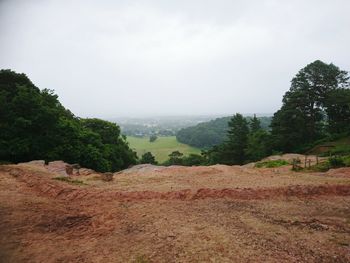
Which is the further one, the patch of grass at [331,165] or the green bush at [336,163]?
the green bush at [336,163]

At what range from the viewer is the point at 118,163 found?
123 feet

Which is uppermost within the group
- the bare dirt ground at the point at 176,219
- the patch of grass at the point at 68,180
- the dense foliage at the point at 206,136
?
the dense foliage at the point at 206,136

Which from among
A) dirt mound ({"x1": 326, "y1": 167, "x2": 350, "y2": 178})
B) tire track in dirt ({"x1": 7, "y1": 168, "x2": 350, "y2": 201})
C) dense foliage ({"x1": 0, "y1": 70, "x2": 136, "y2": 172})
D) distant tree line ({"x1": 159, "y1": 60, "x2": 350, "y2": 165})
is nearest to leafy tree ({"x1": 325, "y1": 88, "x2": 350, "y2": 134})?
distant tree line ({"x1": 159, "y1": 60, "x2": 350, "y2": 165})

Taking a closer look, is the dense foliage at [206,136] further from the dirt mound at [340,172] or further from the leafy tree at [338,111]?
the dirt mound at [340,172]

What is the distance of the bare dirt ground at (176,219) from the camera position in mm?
9031

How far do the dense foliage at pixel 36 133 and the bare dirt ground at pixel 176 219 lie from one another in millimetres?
7959

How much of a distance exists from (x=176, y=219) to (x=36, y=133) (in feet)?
65.3

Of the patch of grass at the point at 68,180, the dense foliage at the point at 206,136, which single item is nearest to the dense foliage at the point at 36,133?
the patch of grass at the point at 68,180

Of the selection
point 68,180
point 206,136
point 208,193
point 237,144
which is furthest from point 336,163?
point 206,136

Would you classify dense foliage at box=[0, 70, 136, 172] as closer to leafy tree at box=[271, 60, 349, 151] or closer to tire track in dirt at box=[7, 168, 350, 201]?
tire track in dirt at box=[7, 168, 350, 201]

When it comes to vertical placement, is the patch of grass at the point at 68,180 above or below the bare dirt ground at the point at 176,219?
above

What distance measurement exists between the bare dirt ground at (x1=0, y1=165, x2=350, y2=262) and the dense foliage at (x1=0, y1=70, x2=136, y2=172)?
7.96 m

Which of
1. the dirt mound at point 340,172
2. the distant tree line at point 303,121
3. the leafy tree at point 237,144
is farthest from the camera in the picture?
the leafy tree at point 237,144

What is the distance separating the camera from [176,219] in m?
11.6
